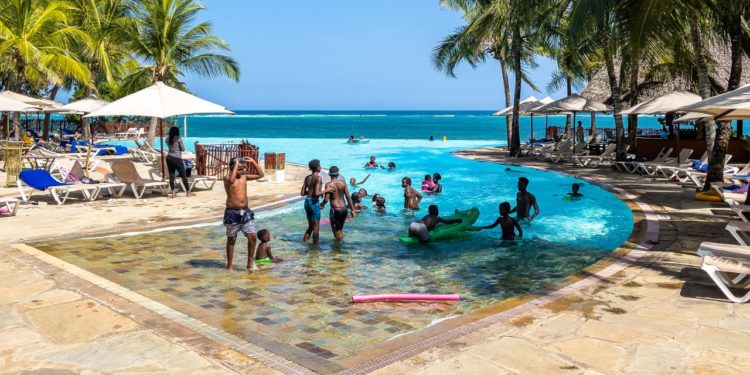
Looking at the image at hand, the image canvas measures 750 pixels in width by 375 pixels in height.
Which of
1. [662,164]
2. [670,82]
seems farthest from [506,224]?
[670,82]

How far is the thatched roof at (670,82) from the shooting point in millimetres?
26078

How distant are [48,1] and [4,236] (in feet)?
63.2

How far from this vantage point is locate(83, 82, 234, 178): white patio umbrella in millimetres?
14086

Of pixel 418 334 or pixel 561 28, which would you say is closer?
pixel 418 334

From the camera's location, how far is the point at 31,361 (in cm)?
483

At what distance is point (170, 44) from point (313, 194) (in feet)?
60.7

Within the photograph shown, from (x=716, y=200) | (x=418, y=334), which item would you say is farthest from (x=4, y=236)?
(x=716, y=200)

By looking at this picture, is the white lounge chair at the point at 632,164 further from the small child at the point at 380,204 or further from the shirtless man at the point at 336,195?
the shirtless man at the point at 336,195

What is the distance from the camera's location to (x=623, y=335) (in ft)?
17.7

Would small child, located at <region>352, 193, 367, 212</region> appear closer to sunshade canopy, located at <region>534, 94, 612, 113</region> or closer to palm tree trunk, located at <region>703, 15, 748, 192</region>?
palm tree trunk, located at <region>703, 15, 748, 192</region>

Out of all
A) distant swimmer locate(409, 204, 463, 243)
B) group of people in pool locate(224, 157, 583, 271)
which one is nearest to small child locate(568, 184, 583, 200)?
group of people in pool locate(224, 157, 583, 271)

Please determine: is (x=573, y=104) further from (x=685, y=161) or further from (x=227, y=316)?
(x=227, y=316)

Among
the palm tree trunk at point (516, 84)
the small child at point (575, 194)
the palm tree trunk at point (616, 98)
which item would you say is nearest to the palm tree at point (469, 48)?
the palm tree trunk at point (516, 84)

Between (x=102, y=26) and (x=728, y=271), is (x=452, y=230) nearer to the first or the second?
(x=728, y=271)
